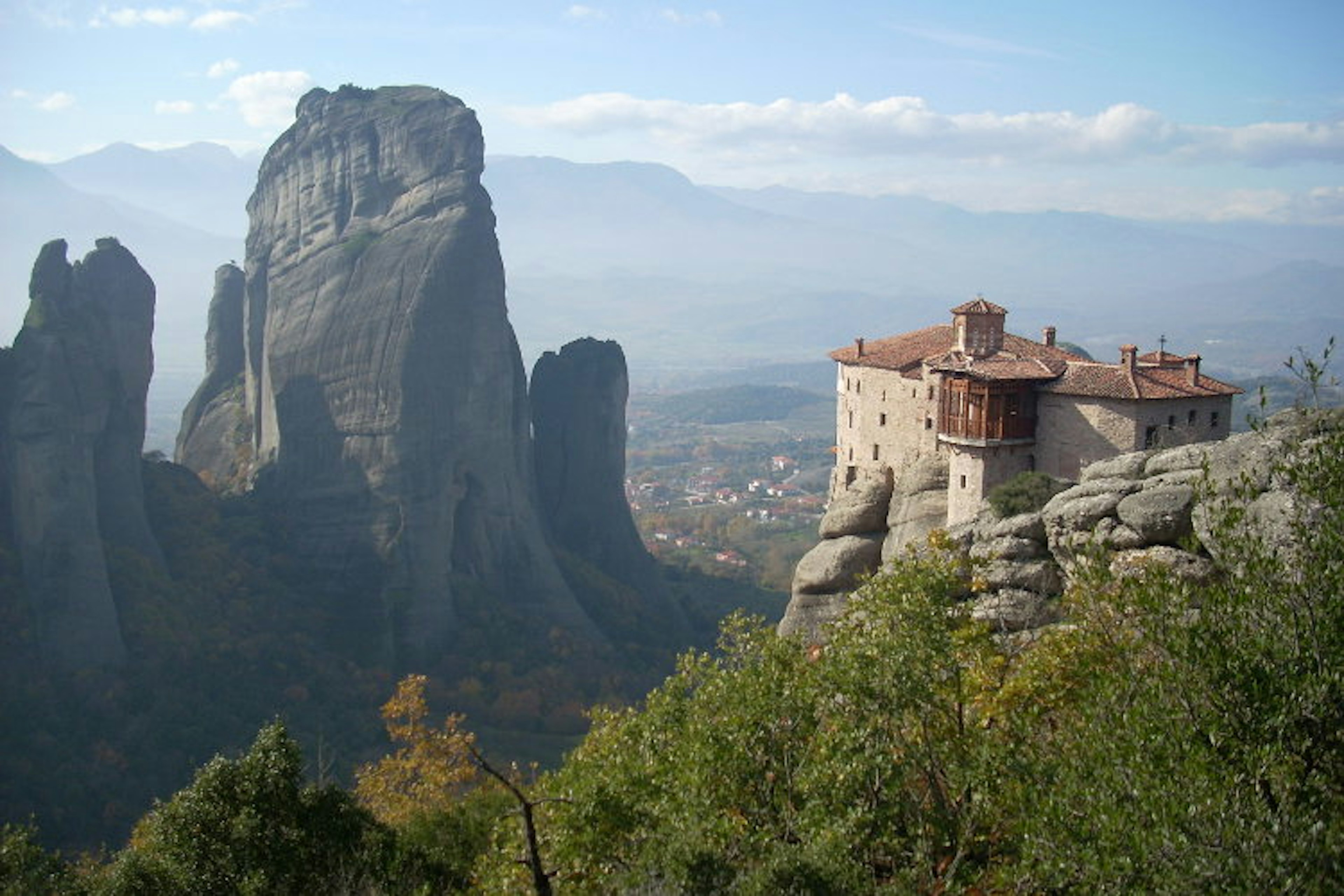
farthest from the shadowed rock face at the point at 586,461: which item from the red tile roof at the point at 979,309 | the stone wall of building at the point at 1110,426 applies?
the stone wall of building at the point at 1110,426

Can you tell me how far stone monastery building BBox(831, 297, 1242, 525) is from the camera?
3092cm

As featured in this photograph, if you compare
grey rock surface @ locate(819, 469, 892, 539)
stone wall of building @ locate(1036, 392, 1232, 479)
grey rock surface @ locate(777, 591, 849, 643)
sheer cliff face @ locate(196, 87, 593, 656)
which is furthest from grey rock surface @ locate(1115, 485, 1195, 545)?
sheer cliff face @ locate(196, 87, 593, 656)

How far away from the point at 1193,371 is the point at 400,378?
4649cm

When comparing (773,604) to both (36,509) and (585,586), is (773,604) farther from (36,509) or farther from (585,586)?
(36,509)

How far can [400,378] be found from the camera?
2714 inches

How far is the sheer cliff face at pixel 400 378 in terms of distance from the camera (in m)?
69.1

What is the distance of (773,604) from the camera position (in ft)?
267

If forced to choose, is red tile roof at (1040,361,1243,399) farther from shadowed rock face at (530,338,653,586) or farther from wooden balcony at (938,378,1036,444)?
shadowed rock face at (530,338,653,586)

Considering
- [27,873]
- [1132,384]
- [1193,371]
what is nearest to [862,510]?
[1132,384]

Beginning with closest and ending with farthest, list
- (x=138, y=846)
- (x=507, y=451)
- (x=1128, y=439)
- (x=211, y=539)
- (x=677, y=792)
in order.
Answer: (x=677, y=792), (x=138, y=846), (x=1128, y=439), (x=211, y=539), (x=507, y=451)

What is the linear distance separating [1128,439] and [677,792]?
1949cm

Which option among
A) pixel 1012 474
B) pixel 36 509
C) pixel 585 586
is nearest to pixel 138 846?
pixel 1012 474

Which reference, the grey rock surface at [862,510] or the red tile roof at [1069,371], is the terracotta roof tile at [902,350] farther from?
the grey rock surface at [862,510]

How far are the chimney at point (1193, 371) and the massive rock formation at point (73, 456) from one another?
157 feet
